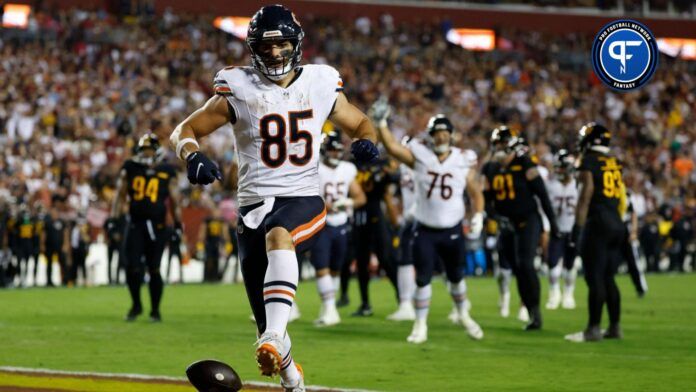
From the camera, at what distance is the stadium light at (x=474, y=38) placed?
1564 inches

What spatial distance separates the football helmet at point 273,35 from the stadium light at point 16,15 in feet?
82.3

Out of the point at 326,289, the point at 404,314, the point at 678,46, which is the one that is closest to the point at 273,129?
the point at 326,289

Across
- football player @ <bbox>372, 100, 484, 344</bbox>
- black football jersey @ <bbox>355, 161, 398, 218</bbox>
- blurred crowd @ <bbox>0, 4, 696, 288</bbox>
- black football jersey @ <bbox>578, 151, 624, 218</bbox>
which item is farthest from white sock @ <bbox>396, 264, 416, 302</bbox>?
blurred crowd @ <bbox>0, 4, 696, 288</bbox>

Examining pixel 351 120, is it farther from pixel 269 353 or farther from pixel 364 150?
pixel 269 353

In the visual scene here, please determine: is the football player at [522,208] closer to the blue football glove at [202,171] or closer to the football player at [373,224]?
the football player at [373,224]

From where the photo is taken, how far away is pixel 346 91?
110ft

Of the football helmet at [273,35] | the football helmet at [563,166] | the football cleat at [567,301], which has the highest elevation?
the football helmet at [273,35]

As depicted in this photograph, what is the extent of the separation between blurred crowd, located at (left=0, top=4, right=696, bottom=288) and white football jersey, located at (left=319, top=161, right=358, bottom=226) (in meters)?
9.13

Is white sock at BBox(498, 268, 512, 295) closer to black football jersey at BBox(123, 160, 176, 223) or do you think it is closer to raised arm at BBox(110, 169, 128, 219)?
black football jersey at BBox(123, 160, 176, 223)

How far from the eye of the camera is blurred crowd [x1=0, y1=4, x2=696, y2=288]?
1032 inches

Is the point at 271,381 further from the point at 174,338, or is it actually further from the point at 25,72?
the point at 25,72

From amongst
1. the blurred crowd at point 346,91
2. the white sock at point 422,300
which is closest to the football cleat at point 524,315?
the white sock at point 422,300

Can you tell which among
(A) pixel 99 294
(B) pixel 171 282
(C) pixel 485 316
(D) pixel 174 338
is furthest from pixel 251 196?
(B) pixel 171 282

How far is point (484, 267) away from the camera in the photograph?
90.5 feet
